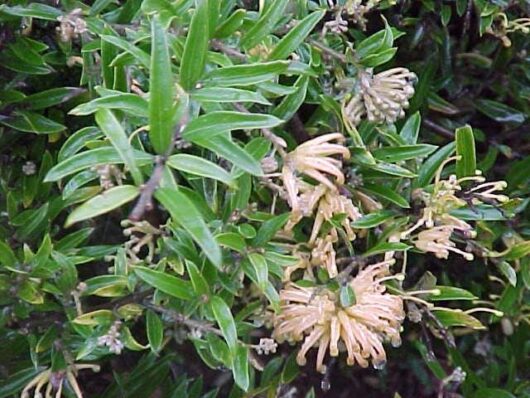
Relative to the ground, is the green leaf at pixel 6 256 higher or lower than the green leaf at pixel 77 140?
lower

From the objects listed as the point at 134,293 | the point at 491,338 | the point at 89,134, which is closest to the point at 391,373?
the point at 491,338

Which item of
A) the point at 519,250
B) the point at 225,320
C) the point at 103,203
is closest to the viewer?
the point at 103,203

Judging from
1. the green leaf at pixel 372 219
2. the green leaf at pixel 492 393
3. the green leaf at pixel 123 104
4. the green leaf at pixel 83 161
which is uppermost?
the green leaf at pixel 123 104

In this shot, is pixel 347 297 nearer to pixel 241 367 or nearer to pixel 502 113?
pixel 241 367

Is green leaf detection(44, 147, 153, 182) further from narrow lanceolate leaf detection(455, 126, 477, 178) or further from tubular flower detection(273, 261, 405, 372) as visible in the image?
narrow lanceolate leaf detection(455, 126, 477, 178)

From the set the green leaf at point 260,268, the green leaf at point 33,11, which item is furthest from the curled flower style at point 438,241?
the green leaf at point 33,11

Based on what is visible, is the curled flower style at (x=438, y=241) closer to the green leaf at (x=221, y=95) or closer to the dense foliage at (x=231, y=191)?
the dense foliage at (x=231, y=191)

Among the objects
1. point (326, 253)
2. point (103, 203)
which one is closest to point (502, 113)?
point (326, 253)
